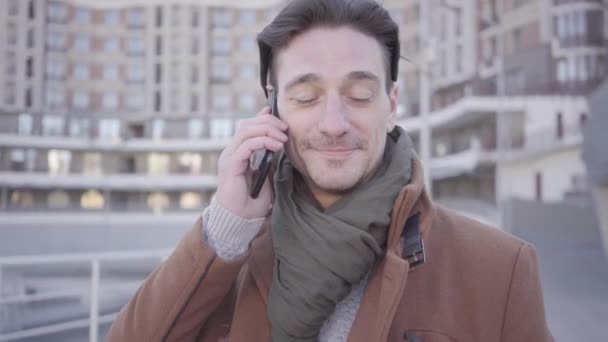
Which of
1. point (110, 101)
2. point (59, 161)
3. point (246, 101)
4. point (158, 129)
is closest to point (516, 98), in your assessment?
point (246, 101)

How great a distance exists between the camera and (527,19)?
34.9m

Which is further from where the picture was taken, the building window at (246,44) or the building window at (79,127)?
the building window at (246,44)

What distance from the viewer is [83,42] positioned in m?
55.4

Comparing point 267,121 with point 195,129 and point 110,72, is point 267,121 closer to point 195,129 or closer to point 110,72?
point 195,129

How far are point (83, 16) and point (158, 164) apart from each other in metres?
19.3

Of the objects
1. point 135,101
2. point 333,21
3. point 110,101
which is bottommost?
point 333,21

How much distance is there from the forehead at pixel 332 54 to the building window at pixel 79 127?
51.6m

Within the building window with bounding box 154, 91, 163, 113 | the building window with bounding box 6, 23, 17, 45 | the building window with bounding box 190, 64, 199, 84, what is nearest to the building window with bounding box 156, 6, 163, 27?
the building window with bounding box 190, 64, 199, 84

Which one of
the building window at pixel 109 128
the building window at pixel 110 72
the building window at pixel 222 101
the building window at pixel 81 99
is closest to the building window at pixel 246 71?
the building window at pixel 222 101

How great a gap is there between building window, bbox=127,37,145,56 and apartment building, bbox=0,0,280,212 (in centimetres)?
14

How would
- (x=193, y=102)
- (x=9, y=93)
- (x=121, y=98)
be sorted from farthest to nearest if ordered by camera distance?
1. (x=193, y=102)
2. (x=121, y=98)
3. (x=9, y=93)

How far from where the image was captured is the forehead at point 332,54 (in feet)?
4.56

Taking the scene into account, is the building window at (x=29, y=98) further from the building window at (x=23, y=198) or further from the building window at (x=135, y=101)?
the building window at (x=135, y=101)

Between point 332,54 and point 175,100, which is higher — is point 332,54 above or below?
below
